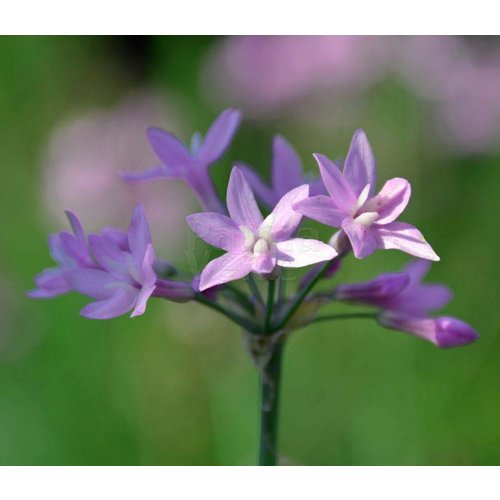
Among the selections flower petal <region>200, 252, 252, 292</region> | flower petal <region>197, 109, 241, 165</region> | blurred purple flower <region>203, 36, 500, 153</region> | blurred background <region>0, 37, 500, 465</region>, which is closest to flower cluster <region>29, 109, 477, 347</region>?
flower petal <region>200, 252, 252, 292</region>

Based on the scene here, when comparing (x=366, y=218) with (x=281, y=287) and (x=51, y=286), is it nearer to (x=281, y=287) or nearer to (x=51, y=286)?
(x=281, y=287)

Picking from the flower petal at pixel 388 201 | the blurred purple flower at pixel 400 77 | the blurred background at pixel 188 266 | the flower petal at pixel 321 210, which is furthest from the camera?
the blurred purple flower at pixel 400 77

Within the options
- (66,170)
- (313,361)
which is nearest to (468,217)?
(313,361)

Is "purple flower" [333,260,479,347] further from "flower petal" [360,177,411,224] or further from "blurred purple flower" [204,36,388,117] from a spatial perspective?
"blurred purple flower" [204,36,388,117]

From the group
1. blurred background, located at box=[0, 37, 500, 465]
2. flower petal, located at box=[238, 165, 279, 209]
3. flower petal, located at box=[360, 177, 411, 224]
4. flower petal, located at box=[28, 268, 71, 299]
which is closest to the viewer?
flower petal, located at box=[360, 177, 411, 224]

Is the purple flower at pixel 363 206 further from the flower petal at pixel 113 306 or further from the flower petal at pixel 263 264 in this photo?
the flower petal at pixel 113 306

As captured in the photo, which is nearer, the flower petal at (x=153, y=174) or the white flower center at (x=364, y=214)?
the white flower center at (x=364, y=214)

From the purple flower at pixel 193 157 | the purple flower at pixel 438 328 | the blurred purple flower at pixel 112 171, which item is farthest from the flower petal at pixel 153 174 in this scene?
the blurred purple flower at pixel 112 171
